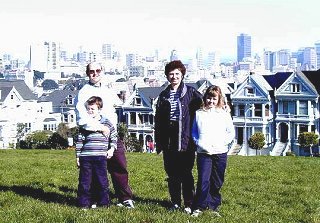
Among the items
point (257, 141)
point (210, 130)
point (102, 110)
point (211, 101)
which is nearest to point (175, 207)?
point (210, 130)

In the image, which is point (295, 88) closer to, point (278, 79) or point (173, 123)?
point (278, 79)

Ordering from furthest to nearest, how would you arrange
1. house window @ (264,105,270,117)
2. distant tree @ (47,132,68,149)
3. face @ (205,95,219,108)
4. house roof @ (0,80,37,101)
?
house roof @ (0,80,37,101), house window @ (264,105,270,117), distant tree @ (47,132,68,149), face @ (205,95,219,108)

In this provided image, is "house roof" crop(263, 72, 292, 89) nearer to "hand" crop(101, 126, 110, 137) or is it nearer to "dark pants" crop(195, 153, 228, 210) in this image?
"dark pants" crop(195, 153, 228, 210)

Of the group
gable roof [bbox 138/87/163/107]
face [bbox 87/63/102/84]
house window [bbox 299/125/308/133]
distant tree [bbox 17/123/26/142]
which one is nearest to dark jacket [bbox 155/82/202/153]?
face [bbox 87/63/102/84]

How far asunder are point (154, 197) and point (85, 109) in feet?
8.41

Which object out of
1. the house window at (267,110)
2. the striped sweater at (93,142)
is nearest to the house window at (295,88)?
the house window at (267,110)

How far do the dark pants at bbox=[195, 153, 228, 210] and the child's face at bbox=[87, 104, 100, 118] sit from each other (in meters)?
1.81

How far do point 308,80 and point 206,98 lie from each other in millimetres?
47584

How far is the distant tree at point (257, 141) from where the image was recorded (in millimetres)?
52459

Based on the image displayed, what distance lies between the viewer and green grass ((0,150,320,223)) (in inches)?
348

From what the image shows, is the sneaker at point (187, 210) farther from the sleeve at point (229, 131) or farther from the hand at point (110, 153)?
the hand at point (110, 153)

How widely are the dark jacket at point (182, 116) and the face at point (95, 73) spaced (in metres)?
1.10

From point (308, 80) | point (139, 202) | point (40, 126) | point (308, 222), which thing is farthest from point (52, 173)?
point (40, 126)

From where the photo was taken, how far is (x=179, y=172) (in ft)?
32.3
